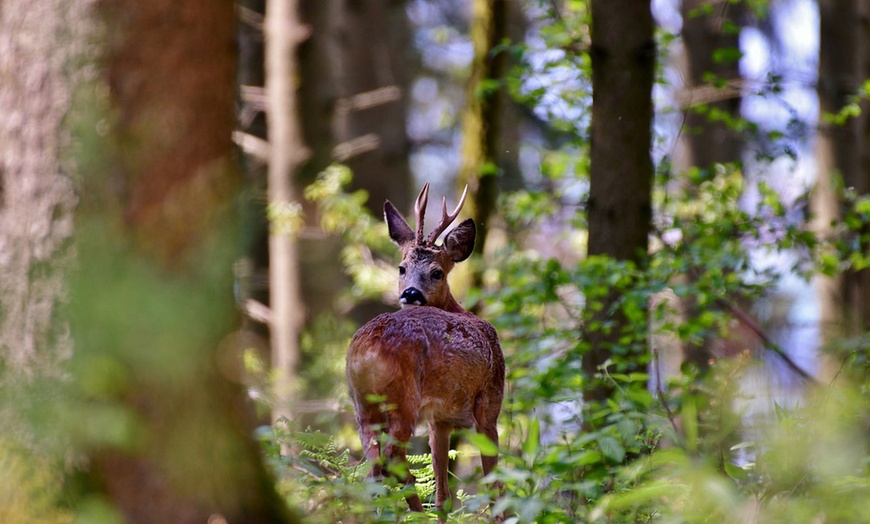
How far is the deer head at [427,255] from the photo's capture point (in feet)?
21.2

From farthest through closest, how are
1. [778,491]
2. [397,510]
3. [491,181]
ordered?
[491,181]
[397,510]
[778,491]

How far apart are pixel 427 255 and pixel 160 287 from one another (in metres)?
3.63

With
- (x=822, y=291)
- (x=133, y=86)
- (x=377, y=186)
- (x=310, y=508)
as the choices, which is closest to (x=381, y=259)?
(x=377, y=186)

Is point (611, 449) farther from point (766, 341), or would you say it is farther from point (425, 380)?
point (766, 341)

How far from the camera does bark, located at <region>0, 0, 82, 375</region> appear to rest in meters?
3.22

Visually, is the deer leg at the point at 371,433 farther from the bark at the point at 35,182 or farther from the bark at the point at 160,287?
the bark at the point at 35,182

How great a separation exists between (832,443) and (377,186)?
35.3 feet

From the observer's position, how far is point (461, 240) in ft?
22.8

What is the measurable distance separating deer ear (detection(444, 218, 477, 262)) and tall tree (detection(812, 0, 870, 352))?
486cm

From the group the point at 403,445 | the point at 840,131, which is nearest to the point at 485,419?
the point at 403,445

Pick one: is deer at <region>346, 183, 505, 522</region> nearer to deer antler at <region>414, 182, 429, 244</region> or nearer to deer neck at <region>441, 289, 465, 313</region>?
deer neck at <region>441, 289, 465, 313</region>

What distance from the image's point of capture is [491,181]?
10289mm

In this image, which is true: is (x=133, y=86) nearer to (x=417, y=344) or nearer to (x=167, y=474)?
(x=167, y=474)

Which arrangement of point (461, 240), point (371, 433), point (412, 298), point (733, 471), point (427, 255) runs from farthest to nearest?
point (461, 240), point (427, 255), point (412, 298), point (371, 433), point (733, 471)
